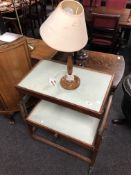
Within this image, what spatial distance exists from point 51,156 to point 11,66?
0.84m

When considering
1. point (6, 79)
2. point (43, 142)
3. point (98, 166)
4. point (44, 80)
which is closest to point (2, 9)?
point (6, 79)

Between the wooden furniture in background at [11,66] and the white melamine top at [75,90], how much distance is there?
0.16 m

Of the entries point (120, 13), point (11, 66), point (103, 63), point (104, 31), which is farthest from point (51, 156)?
point (120, 13)

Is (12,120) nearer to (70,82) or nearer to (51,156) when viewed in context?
(51,156)

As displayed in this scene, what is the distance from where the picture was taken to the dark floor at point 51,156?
1.27m

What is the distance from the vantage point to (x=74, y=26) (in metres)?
0.74

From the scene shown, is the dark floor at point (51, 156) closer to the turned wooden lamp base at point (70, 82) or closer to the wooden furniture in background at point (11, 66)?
the wooden furniture in background at point (11, 66)

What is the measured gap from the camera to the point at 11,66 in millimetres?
1198

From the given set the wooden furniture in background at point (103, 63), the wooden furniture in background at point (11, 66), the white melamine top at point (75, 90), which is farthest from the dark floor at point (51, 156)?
the white melamine top at point (75, 90)

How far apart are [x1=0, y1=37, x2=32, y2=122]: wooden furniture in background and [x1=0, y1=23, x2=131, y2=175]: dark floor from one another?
1.09ft

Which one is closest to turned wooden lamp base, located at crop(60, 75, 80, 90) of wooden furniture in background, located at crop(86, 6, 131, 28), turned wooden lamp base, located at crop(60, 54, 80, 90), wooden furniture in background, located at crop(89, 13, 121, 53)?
turned wooden lamp base, located at crop(60, 54, 80, 90)

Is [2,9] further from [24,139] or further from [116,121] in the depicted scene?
[116,121]

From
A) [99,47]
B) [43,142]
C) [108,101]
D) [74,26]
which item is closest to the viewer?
[74,26]

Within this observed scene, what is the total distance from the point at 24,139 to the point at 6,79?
605 millimetres
